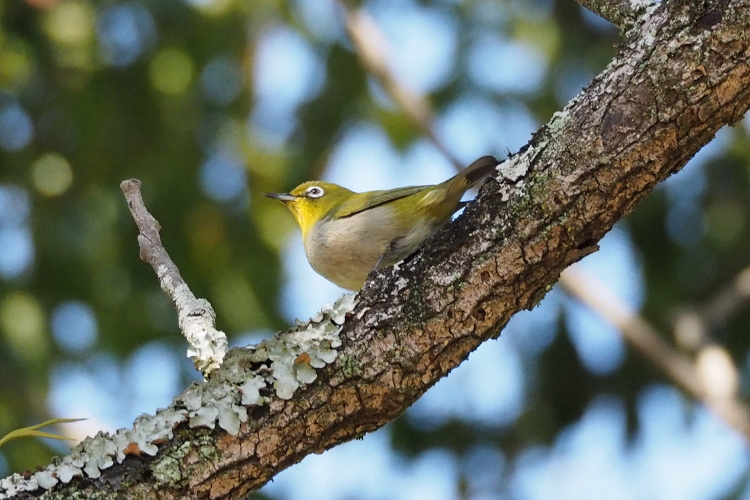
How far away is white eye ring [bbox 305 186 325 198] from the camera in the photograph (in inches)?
210

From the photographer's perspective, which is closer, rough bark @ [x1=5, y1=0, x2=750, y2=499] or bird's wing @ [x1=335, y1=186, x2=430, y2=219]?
rough bark @ [x1=5, y1=0, x2=750, y2=499]

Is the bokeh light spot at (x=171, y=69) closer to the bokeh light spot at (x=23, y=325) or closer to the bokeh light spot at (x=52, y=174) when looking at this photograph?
the bokeh light spot at (x=52, y=174)

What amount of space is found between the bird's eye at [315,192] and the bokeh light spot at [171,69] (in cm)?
148

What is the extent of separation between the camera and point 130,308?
6219mm

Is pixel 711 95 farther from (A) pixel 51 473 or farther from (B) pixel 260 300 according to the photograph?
(B) pixel 260 300

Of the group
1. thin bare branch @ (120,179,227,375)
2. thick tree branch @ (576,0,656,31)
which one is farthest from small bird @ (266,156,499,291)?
thick tree branch @ (576,0,656,31)

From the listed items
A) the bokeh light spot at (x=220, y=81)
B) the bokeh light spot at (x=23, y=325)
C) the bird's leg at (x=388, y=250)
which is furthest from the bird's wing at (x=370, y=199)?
the bokeh light spot at (x=23, y=325)

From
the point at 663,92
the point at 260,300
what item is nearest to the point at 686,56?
the point at 663,92

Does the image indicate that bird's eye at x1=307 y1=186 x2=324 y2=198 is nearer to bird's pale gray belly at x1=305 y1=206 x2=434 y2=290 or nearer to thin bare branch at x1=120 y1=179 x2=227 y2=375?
bird's pale gray belly at x1=305 y1=206 x2=434 y2=290

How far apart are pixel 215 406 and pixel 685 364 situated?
14.2 feet

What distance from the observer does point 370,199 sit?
4.54 metres

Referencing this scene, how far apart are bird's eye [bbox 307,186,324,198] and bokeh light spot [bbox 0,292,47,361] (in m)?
2.23

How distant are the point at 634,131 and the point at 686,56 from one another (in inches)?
8.5

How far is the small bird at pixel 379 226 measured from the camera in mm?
3969
